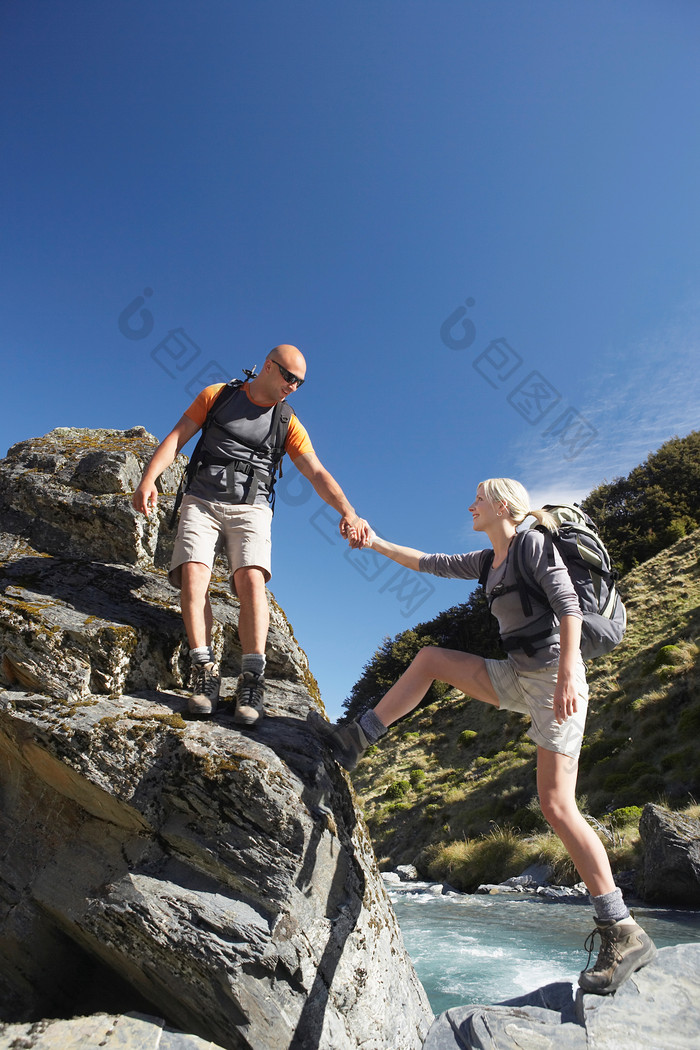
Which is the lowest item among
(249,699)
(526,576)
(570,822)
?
(570,822)

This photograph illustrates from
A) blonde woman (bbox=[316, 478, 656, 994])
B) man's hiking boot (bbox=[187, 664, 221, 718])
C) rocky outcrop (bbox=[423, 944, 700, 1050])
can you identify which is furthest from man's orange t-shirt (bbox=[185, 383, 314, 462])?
rocky outcrop (bbox=[423, 944, 700, 1050])

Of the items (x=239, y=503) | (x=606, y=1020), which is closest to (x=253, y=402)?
(x=239, y=503)

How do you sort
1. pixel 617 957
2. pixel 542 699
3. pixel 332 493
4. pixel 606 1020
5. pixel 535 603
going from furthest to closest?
pixel 332 493 < pixel 535 603 < pixel 542 699 < pixel 617 957 < pixel 606 1020

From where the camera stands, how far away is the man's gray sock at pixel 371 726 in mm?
4012

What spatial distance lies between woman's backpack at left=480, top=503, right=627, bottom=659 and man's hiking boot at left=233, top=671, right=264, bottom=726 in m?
1.79

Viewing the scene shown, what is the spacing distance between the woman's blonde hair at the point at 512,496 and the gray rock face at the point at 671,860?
36.0 feet

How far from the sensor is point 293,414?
5.11 m

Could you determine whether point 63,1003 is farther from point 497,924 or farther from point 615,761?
point 615,761

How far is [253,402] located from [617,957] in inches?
181

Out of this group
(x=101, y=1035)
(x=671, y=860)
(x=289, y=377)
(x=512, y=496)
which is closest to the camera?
(x=101, y=1035)

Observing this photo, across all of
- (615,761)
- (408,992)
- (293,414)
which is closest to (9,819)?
(408,992)

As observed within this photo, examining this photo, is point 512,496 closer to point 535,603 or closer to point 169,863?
point 535,603

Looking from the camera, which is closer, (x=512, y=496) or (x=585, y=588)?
(x=585, y=588)

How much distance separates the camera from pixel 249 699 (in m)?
4.09
